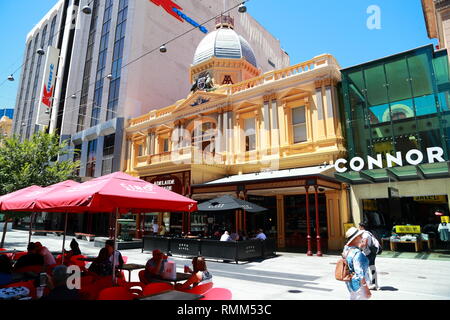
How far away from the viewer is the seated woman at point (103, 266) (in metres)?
6.07

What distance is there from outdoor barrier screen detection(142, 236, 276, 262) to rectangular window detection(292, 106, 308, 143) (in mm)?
7383

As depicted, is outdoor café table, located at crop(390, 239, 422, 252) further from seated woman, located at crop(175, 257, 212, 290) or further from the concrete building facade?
the concrete building facade

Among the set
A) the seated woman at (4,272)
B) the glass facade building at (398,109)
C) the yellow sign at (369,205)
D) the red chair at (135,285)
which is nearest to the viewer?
the seated woman at (4,272)

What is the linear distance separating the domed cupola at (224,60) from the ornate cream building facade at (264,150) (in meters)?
0.12

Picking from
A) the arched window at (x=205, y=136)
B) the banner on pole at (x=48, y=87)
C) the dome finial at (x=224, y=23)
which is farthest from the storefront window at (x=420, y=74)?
the banner on pole at (x=48, y=87)

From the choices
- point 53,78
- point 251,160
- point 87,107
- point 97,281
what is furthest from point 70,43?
point 97,281

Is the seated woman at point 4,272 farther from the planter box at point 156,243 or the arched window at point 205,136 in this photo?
the arched window at point 205,136

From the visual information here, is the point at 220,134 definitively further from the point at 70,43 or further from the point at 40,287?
the point at 70,43

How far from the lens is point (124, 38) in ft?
101

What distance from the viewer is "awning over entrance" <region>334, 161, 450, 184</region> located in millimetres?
13523

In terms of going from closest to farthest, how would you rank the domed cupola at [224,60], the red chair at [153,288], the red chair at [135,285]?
the red chair at [153,288], the red chair at [135,285], the domed cupola at [224,60]

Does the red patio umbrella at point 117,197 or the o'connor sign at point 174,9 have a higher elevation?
the o'connor sign at point 174,9

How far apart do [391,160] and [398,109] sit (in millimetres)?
3311

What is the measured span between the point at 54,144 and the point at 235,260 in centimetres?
1565
